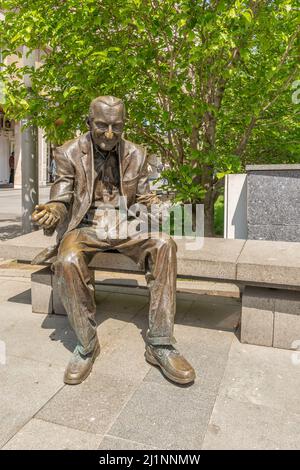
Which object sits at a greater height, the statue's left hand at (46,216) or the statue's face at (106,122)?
the statue's face at (106,122)

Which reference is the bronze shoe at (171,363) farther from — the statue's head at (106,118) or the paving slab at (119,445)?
the statue's head at (106,118)

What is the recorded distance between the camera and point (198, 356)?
11.2ft

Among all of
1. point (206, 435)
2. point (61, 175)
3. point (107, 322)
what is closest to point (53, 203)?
point (61, 175)

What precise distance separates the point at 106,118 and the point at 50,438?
234 cm

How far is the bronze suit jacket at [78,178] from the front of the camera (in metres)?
3.66

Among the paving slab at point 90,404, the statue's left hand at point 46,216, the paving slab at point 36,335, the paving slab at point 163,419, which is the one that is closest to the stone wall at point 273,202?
the paving slab at point 36,335

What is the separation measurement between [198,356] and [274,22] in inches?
154

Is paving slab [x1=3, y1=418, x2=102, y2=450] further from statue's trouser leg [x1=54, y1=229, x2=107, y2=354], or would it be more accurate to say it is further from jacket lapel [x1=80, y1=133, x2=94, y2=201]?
jacket lapel [x1=80, y1=133, x2=94, y2=201]

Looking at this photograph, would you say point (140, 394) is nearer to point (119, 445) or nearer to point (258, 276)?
point (119, 445)

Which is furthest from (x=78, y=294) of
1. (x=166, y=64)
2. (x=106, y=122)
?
(x=166, y=64)

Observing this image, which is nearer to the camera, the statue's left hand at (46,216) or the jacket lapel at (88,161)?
the statue's left hand at (46,216)

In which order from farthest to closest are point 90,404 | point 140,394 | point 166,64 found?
1. point 166,64
2. point 140,394
3. point 90,404

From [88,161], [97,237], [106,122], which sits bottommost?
[97,237]

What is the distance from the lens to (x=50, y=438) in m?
2.31
